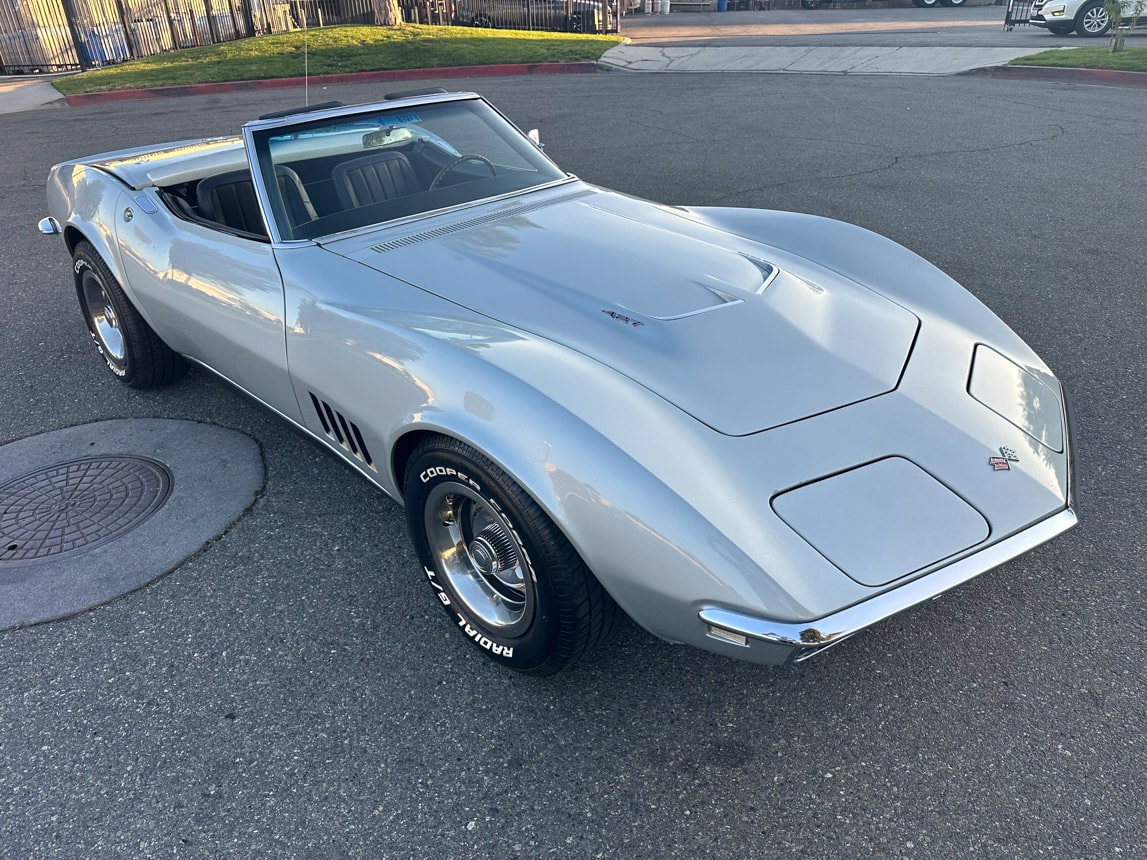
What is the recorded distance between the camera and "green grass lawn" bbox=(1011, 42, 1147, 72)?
1153 cm

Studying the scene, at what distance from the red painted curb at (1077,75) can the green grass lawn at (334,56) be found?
722 cm

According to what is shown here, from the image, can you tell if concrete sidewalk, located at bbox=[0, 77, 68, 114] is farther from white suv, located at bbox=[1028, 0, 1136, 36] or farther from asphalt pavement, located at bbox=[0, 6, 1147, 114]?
white suv, located at bbox=[1028, 0, 1136, 36]

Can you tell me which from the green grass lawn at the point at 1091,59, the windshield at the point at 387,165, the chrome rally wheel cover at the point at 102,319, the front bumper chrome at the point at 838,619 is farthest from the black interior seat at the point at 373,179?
the green grass lawn at the point at 1091,59

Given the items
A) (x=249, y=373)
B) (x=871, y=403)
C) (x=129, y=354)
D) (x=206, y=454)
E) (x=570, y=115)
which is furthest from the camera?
(x=570, y=115)

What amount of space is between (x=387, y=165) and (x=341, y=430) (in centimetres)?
124

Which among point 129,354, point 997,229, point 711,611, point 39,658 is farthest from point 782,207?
point 39,658

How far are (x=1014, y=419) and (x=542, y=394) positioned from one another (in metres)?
1.36

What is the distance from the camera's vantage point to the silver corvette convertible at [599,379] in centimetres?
182

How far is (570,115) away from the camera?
1055cm

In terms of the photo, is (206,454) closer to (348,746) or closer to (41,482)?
(41,482)

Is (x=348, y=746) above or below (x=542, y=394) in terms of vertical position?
below

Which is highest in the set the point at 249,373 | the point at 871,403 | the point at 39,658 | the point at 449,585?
the point at 871,403

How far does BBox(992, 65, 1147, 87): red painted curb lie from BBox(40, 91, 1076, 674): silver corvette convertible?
1093 cm

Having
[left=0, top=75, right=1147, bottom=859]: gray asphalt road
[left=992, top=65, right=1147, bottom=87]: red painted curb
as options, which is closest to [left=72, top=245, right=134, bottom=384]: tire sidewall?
[left=0, top=75, right=1147, bottom=859]: gray asphalt road
